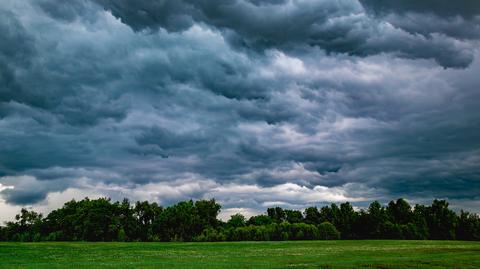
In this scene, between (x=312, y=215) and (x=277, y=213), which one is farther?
(x=277, y=213)

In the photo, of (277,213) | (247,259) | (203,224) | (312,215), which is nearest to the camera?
(247,259)

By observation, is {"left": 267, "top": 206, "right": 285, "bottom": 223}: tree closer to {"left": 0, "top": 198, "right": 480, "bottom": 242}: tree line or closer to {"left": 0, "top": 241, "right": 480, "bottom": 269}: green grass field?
{"left": 0, "top": 198, "right": 480, "bottom": 242}: tree line

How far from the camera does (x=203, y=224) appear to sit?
→ 14700 centimetres

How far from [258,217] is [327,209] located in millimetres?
27394

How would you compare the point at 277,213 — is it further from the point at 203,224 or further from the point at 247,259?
the point at 247,259

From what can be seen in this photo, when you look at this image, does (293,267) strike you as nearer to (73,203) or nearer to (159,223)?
(159,223)

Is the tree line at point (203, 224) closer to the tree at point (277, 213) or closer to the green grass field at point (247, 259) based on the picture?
the tree at point (277, 213)

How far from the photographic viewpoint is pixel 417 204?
16625 cm

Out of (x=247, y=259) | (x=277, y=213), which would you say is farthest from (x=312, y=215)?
(x=247, y=259)

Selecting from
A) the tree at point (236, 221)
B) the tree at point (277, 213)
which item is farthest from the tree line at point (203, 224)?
the tree at point (277, 213)

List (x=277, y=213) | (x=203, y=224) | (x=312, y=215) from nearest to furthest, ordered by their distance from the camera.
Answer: (x=203, y=224) < (x=312, y=215) < (x=277, y=213)

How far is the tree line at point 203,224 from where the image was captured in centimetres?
13450

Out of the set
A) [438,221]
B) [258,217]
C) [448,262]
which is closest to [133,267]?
[448,262]

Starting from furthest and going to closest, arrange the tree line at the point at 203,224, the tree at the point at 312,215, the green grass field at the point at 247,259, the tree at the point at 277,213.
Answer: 1. the tree at the point at 277,213
2. the tree at the point at 312,215
3. the tree line at the point at 203,224
4. the green grass field at the point at 247,259
